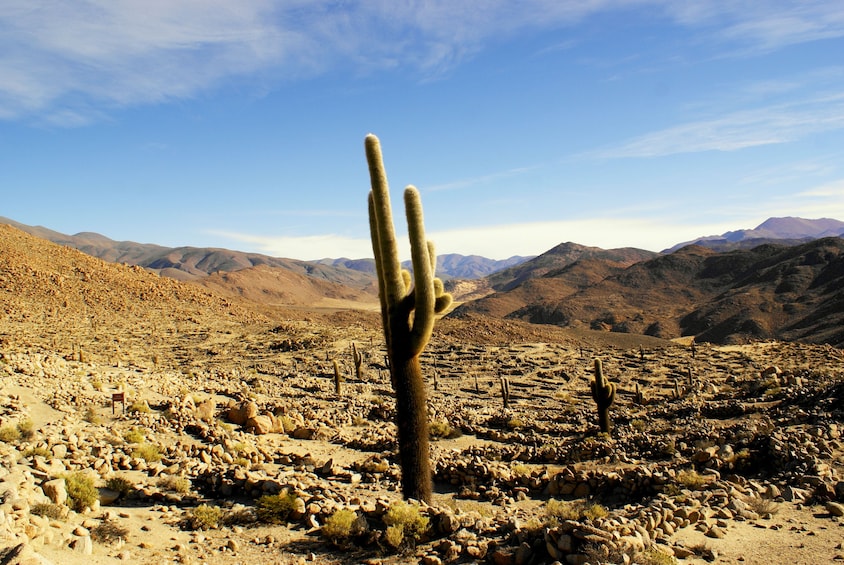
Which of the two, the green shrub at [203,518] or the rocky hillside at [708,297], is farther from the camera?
the rocky hillside at [708,297]

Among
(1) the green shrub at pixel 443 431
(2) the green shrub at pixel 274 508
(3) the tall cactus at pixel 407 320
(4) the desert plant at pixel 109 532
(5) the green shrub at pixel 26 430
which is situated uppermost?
(3) the tall cactus at pixel 407 320

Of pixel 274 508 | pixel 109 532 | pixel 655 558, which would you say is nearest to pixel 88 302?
Answer: pixel 274 508

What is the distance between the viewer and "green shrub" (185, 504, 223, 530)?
805cm

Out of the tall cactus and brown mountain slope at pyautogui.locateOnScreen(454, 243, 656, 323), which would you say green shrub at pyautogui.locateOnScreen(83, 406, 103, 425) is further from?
brown mountain slope at pyautogui.locateOnScreen(454, 243, 656, 323)

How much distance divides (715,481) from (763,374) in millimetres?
18727

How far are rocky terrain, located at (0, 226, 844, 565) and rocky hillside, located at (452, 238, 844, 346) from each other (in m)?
32.4

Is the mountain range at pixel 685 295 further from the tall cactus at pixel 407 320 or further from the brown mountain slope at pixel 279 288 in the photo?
the tall cactus at pixel 407 320

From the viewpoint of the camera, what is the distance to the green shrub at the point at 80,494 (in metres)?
7.67

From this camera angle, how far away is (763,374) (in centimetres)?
2494

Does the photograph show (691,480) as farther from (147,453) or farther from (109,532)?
(147,453)

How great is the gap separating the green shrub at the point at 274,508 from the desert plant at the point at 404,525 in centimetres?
174

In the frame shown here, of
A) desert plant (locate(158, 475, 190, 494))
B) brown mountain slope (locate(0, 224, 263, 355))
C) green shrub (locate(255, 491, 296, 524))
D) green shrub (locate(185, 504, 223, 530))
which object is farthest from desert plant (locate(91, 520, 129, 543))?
brown mountain slope (locate(0, 224, 263, 355))

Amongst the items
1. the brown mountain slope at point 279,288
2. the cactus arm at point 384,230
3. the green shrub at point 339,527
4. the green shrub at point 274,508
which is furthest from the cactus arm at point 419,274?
the brown mountain slope at point 279,288

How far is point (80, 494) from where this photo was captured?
7.76 m
